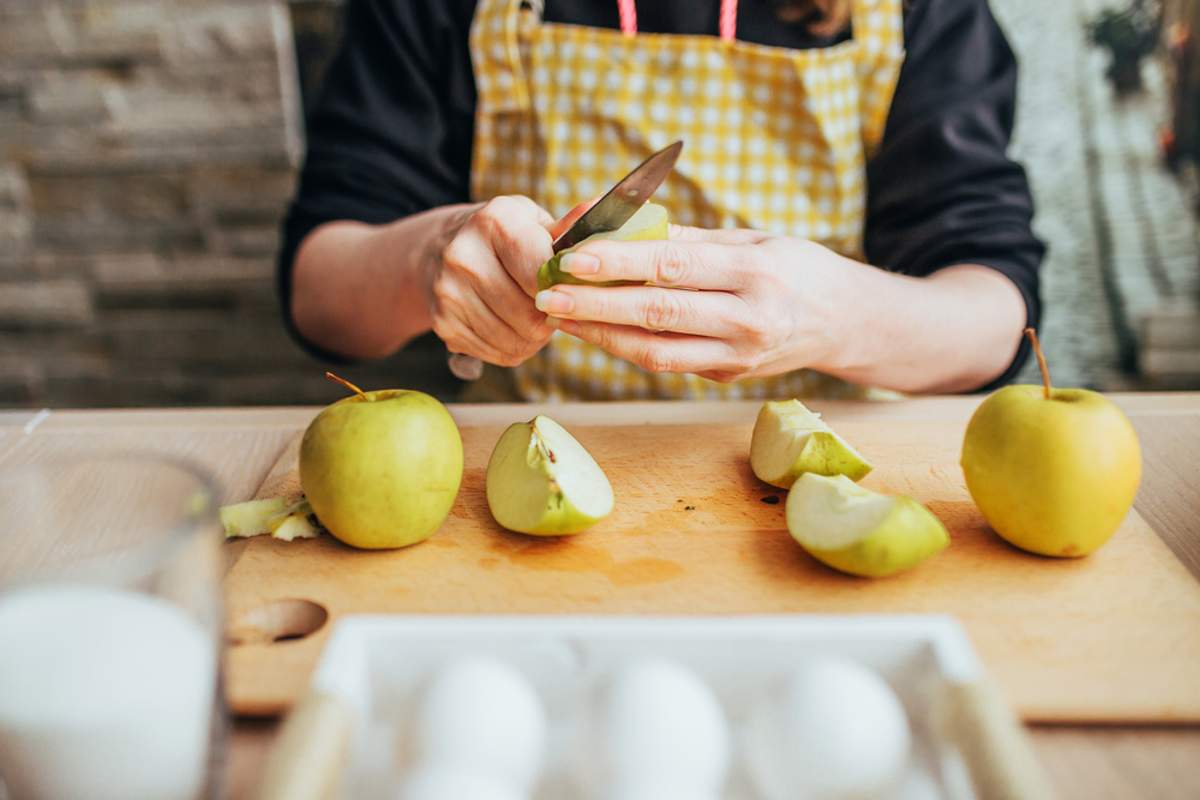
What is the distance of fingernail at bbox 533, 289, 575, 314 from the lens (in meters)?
0.71

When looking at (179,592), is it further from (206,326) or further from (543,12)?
(206,326)

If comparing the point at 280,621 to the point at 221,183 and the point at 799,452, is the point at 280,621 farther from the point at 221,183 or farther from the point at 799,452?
the point at 221,183

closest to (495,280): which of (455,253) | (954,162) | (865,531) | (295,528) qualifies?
(455,253)

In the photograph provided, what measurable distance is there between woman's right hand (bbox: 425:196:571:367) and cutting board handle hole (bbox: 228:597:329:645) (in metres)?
0.30

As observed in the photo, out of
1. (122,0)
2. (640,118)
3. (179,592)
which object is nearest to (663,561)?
(179,592)

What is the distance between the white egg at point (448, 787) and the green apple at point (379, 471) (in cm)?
28

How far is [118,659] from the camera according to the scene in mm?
365

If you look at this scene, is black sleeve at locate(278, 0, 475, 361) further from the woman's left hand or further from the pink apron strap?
the woman's left hand

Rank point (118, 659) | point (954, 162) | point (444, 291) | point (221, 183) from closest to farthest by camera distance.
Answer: point (118, 659), point (444, 291), point (954, 162), point (221, 183)

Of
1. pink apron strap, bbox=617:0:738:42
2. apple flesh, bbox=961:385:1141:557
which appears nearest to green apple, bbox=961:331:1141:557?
apple flesh, bbox=961:385:1141:557

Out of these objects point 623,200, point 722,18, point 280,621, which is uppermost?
point 722,18

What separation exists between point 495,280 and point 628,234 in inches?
4.7

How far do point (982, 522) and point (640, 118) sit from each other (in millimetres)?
612

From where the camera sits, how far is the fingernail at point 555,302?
712 millimetres
